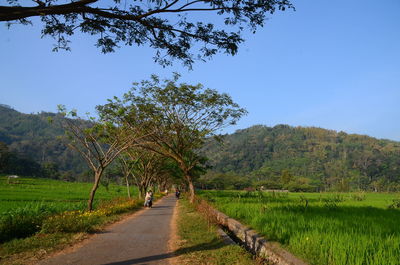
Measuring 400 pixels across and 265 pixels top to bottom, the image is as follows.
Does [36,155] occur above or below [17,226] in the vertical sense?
above

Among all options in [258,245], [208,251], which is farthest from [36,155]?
[258,245]

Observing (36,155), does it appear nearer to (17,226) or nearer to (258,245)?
(17,226)

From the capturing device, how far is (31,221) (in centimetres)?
817

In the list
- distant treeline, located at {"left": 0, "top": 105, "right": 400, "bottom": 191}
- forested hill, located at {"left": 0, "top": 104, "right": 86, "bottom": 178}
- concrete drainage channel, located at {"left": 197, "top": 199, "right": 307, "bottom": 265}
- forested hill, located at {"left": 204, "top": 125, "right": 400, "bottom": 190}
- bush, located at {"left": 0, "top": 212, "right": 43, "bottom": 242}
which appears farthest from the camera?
forested hill, located at {"left": 204, "top": 125, "right": 400, "bottom": 190}

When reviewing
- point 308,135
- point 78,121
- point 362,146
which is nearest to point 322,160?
point 362,146

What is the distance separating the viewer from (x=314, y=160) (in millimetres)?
142875

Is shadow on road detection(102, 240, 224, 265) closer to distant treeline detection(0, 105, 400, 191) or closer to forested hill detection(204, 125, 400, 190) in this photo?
distant treeline detection(0, 105, 400, 191)

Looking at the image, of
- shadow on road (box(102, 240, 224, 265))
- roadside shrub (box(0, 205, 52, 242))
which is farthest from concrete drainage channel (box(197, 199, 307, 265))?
roadside shrub (box(0, 205, 52, 242))

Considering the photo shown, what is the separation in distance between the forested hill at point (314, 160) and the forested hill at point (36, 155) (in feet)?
206

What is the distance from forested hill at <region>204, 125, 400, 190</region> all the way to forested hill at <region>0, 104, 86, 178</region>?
6290 cm

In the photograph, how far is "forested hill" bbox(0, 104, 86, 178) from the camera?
93125 millimetres

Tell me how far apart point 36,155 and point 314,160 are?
470 feet

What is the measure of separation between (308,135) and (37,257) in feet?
663

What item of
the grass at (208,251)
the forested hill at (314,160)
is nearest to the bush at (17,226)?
the grass at (208,251)
